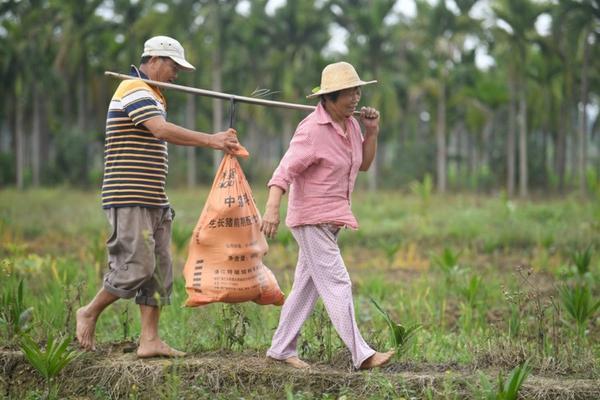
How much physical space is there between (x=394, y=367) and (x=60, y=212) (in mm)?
14353

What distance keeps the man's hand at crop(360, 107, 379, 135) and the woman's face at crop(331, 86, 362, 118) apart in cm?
17

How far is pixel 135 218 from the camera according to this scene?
4523 millimetres

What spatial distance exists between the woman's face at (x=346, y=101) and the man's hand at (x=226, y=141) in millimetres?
575

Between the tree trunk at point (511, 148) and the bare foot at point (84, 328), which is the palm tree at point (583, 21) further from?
the bare foot at point (84, 328)

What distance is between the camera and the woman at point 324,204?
438 cm

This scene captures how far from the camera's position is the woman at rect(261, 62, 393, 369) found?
4.38m

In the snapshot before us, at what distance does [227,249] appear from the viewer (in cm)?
448

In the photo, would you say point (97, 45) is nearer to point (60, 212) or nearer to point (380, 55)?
point (380, 55)

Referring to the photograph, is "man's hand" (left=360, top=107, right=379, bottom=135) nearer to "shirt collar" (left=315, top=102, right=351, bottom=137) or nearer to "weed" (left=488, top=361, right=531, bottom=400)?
"shirt collar" (left=315, top=102, right=351, bottom=137)

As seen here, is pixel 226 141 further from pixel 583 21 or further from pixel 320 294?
pixel 583 21

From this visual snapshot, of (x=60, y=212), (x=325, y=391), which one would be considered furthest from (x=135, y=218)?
(x=60, y=212)

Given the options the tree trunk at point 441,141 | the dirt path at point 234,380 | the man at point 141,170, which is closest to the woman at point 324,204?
the dirt path at point 234,380

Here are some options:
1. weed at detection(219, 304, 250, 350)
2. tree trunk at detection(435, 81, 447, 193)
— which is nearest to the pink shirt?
weed at detection(219, 304, 250, 350)

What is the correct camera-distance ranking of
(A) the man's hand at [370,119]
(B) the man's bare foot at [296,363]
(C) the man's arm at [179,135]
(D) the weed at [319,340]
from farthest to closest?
(D) the weed at [319,340] < (A) the man's hand at [370,119] < (B) the man's bare foot at [296,363] < (C) the man's arm at [179,135]
